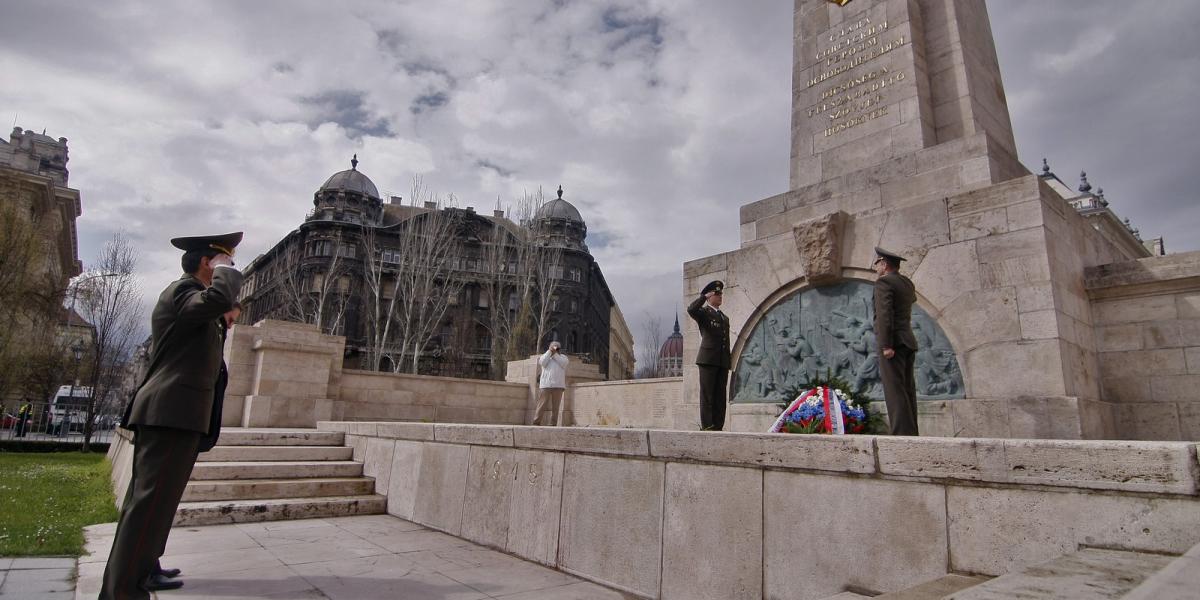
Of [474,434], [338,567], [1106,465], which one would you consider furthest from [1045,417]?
[338,567]

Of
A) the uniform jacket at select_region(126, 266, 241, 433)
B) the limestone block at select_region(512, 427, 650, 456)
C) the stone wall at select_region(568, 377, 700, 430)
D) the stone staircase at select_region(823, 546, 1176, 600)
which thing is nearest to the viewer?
the stone staircase at select_region(823, 546, 1176, 600)

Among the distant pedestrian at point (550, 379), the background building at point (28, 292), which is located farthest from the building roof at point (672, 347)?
the distant pedestrian at point (550, 379)

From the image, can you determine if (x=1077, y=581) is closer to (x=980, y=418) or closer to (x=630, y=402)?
(x=980, y=418)

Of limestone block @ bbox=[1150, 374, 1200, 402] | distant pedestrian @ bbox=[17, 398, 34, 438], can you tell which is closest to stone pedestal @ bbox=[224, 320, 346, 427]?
limestone block @ bbox=[1150, 374, 1200, 402]

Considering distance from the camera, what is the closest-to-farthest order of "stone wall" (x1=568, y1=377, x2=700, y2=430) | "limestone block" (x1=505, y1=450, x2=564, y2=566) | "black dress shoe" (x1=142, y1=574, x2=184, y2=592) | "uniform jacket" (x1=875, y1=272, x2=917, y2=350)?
"black dress shoe" (x1=142, y1=574, x2=184, y2=592) → "limestone block" (x1=505, y1=450, x2=564, y2=566) → "uniform jacket" (x1=875, y1=272, x2=917, y2=350) → "stone wall" (x1=568, y1=377, x2=700, y2=430)

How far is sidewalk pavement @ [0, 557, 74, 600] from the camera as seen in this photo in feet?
12.2

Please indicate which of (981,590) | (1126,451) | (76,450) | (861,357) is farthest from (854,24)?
(76,450)

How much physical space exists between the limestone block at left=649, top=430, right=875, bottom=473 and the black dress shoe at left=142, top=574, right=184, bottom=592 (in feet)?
10.4

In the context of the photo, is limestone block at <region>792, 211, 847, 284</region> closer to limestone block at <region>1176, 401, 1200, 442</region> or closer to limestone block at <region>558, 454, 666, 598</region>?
limestone block at <region>1176, 401, 1200, 442</region>

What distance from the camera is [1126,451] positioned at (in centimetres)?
248

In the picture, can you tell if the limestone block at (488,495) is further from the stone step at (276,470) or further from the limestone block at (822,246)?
the limestone block at (822,246)

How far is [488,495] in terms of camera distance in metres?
5.69

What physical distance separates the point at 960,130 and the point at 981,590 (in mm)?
8381

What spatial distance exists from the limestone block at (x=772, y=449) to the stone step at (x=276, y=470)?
17.8 feet
